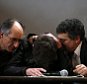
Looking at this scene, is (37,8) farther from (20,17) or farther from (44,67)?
(44,67)

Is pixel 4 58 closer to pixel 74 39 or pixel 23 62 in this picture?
pixel 23 62

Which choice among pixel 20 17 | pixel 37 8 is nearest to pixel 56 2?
pixel 37 8

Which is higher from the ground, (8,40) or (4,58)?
(8,40)

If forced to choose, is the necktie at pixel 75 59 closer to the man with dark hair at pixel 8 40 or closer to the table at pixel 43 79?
the man with dark hair at pixel 8 40

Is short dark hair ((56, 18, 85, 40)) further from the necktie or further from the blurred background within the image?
the blurred background

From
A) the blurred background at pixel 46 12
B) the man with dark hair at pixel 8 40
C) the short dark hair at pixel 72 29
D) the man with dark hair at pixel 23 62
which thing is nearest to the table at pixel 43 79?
the man with dark hair at pixel 23 62

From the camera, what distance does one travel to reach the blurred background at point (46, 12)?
3.10 metres

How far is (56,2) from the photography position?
3.12m

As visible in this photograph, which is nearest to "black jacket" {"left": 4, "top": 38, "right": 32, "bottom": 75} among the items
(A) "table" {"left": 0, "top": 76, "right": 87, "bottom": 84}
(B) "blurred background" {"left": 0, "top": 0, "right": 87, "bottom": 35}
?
(A) "table" {"left": 0, "top": 76, "right": 87, "bottom": 84}

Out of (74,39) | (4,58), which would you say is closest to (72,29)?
(74,39)

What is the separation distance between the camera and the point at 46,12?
10.3 ft

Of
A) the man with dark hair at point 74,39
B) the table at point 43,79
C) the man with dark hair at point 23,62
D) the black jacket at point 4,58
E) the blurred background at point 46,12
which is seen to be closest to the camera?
the table at point 43,79

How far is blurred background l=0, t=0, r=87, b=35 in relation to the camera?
3.10m

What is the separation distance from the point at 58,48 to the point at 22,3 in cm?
153
